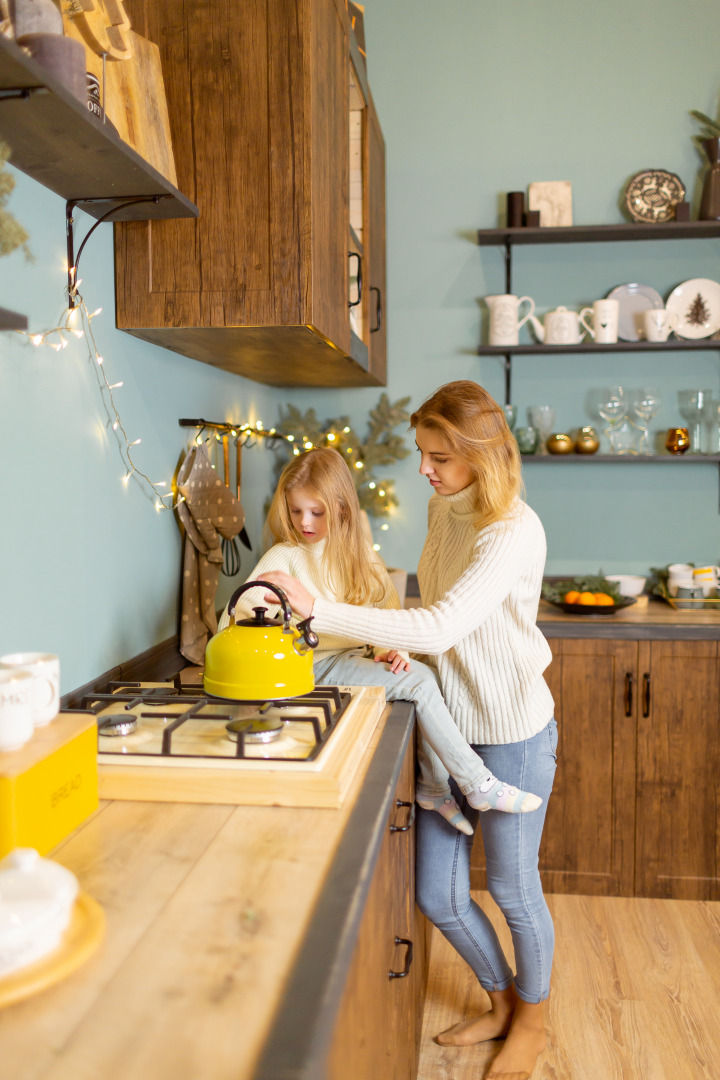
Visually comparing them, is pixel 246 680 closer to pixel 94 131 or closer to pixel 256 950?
pixel 256 950

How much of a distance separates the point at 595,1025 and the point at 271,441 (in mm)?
2019

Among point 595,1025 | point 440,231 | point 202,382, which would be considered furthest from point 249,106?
point 595,1025

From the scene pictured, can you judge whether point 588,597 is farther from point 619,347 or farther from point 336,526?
point 336,526

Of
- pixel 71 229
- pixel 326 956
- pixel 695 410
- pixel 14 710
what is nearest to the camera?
pixel 326 956

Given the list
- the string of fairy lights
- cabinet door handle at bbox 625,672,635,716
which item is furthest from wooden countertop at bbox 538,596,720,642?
the string of fairy lights

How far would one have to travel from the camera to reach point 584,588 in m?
2.80

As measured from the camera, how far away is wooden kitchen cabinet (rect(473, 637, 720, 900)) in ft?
8.54

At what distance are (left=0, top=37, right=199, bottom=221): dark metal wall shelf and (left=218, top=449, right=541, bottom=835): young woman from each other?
705 millimetres

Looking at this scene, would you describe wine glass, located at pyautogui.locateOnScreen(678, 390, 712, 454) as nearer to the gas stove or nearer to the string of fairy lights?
the string of fairy lights

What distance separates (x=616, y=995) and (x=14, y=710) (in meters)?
1.82

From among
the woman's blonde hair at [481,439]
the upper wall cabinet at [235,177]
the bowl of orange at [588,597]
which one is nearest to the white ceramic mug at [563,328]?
the bowl of orange at [588,597]

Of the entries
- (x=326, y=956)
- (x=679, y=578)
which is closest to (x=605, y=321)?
(x=679, y=578)

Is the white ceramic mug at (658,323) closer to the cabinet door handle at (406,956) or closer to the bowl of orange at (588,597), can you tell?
the bowl of orange at (588,597)

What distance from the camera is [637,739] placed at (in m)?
2.62
